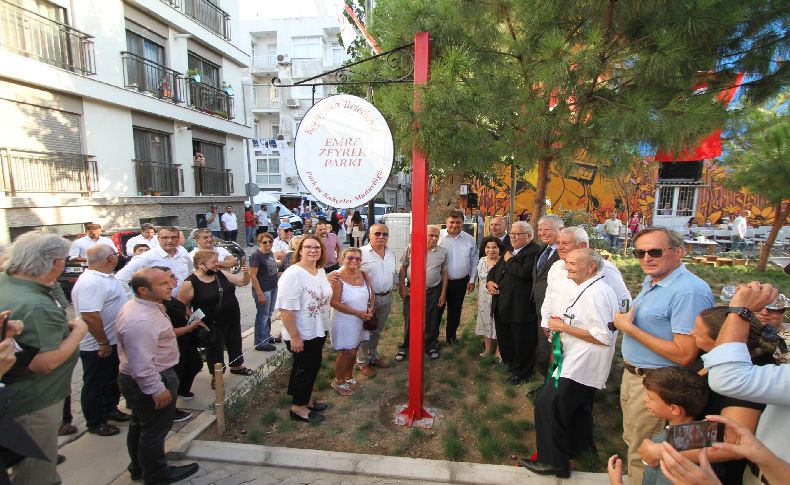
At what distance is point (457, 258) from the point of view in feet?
17.0

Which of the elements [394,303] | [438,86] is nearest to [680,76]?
[438,86]

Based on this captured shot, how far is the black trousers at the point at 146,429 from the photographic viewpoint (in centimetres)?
264

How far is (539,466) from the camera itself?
284 centimetres

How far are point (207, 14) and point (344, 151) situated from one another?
16.0 m

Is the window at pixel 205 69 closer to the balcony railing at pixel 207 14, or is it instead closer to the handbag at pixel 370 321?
the balcony railing at pixel 207 14

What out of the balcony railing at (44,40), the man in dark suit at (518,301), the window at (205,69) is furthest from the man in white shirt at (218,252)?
the window at (205,69)

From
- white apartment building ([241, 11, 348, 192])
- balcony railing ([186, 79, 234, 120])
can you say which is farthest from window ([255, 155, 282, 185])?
balcony railing ([186, 79, 234, 120])

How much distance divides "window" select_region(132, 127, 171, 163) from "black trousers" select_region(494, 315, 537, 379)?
41.0ft

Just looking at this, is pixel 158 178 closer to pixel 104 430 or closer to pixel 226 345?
pixel 226 345

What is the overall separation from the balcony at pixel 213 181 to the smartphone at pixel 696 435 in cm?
1602

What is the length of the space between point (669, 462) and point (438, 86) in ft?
8.51

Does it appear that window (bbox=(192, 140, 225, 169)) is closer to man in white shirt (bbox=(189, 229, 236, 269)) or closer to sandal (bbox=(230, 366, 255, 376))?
man in white shirt (bbox=(189, 229, 236, 269))

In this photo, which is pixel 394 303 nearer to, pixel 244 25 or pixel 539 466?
pixel 539 466

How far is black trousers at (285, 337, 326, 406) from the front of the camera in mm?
3568
